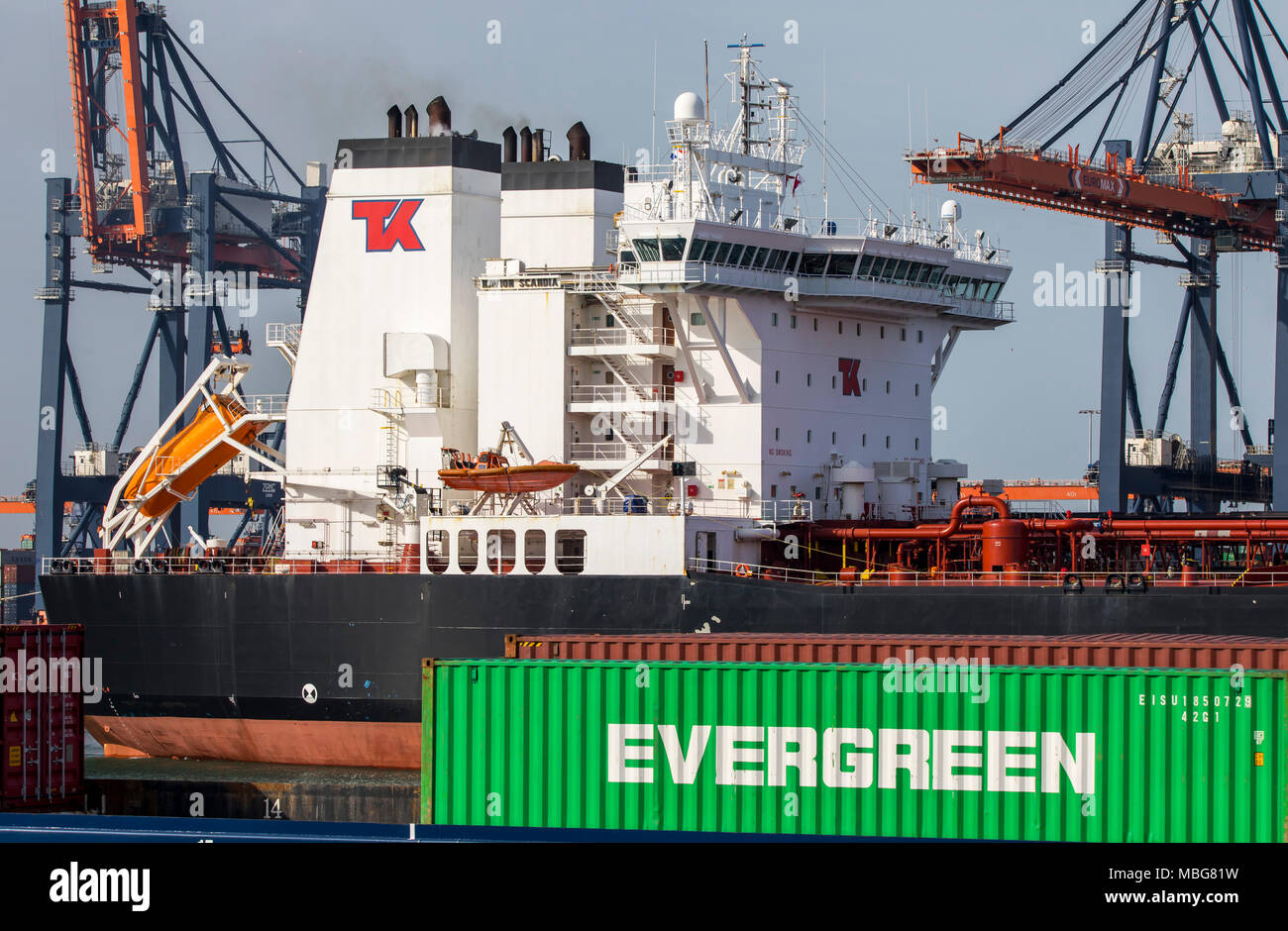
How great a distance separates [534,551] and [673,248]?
691cm

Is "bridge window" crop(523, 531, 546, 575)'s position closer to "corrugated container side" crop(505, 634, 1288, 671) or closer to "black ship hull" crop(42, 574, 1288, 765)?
"black ship hull" crop(42, 574, 1288, 765)

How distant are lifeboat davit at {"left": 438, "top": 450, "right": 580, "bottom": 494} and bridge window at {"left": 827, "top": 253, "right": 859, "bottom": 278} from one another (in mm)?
7281

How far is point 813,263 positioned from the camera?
35594 mm

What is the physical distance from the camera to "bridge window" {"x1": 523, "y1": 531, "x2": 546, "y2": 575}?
32812mm

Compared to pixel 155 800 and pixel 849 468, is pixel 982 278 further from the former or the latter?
pixel 155 800

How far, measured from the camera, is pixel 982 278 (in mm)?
38969

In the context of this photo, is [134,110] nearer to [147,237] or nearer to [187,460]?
[147,237]

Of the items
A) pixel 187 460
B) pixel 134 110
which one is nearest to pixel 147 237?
pixel 134 110

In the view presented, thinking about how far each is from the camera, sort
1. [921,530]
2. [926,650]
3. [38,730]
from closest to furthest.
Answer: [926,650] → [38,730] → [921,530]

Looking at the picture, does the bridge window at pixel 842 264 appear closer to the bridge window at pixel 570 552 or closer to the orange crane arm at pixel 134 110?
the bridge window at pixel 570 552

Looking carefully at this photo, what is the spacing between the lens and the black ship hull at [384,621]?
95.8 ft

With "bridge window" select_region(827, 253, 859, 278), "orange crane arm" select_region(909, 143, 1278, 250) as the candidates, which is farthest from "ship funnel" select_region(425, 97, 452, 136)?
"orange crane arm" select_region(909, 143, 1278, 250)
